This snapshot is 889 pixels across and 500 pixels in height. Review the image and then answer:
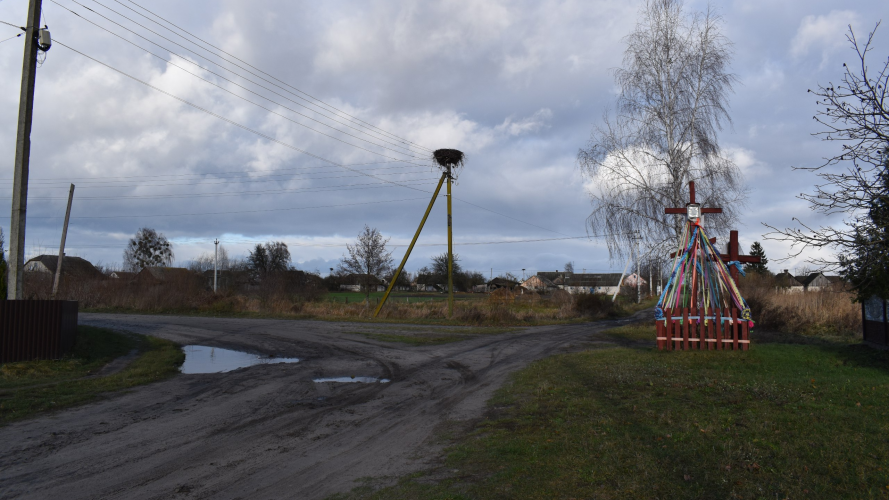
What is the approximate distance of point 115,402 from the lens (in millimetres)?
9227

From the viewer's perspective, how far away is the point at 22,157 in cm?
1318

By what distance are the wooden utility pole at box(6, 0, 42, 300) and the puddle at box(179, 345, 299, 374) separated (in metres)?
4.26

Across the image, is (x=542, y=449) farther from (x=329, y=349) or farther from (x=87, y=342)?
(x=87, y=342)

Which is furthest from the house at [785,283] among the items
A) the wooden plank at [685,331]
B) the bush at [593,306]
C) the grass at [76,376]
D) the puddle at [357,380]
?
the grass at [76,376]

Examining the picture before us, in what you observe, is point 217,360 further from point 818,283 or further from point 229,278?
point 818,283

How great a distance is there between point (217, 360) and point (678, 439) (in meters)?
12.7

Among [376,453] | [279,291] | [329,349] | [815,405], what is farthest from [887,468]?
[279,291]

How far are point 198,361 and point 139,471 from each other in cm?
999

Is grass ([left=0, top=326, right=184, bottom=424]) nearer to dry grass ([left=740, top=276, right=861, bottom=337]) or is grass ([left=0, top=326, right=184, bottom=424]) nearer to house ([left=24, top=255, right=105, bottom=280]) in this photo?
dry grass ([left=740, top=276, right=861, bottom=337])

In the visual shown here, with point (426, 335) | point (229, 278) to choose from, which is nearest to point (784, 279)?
point (426, 335)

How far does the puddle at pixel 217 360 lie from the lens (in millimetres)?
13531

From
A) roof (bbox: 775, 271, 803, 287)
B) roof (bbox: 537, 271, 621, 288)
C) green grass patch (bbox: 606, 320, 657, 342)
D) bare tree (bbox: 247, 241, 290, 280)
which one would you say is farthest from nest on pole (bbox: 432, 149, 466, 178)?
A: roof (bbox: 537, 271, 621, 288)

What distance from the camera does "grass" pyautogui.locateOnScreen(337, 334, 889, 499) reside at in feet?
15.4

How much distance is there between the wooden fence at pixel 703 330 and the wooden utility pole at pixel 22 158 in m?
15.7
